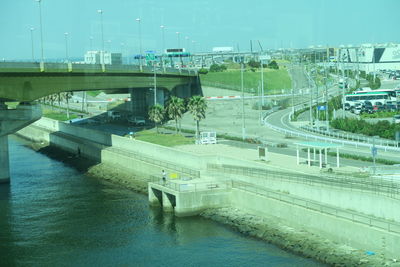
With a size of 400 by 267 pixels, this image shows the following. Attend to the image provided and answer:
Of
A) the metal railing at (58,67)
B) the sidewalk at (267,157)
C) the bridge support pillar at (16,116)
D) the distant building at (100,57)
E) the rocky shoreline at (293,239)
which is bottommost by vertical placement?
the rocky shoreline at (293,239)

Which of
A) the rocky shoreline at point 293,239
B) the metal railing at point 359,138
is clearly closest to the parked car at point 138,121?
the metal railing at point 359,138

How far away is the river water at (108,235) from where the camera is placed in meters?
28.6

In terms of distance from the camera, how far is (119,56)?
79250mm

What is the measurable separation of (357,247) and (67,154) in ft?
145

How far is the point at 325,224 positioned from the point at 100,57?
46158 millimetres

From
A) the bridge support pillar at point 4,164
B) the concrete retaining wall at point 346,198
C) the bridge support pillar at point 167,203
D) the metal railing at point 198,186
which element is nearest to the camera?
the concrete retaining wall at point 346,198

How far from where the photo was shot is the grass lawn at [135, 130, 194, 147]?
53.2 m

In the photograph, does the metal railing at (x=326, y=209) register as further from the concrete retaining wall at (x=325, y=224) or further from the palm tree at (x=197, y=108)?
the palm tree at (x=197, y=108)

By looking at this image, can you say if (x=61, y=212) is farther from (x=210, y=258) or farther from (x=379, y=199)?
(x=379, y=199)

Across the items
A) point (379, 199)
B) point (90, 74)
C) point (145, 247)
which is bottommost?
point (145, 247)

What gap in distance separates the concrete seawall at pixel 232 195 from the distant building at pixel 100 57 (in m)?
10.8

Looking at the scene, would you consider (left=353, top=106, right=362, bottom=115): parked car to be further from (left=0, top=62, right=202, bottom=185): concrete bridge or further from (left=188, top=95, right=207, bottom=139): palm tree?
(left=0, top=62, right=202, bottom=185): concrete bridge

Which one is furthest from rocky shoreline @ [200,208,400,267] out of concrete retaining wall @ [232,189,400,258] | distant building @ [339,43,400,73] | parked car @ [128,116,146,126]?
distant building @ [339,43,400,73]

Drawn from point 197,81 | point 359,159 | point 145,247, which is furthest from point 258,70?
point 145,247
